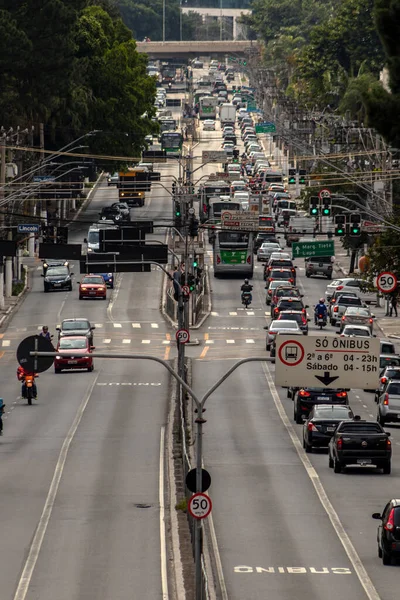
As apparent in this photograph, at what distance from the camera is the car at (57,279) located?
95938 mm

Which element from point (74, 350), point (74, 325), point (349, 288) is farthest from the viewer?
point (349, 288)

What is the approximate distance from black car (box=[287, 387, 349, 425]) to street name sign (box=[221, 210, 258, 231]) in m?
41.8

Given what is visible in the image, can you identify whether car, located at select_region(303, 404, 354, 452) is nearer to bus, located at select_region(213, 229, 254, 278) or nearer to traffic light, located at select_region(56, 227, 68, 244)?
traffic light, located at select_region(56, 227, 68, 244)

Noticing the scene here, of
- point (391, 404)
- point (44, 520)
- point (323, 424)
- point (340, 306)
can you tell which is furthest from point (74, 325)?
point (44, 520)

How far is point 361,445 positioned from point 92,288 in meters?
50.5

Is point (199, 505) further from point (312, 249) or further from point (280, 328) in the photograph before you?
point (312, 249)

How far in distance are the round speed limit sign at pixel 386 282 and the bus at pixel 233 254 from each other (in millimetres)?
28505

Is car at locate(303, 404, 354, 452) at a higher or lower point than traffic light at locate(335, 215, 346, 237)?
lower

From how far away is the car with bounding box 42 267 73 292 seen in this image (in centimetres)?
9594

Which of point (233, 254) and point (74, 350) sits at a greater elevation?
point (233, 254)

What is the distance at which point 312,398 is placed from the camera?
179 feet

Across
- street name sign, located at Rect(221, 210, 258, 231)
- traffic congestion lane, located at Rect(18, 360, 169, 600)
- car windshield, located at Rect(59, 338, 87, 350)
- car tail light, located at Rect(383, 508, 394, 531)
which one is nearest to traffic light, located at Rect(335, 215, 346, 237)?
traffic congestion lane, located at Rect(18, 360, 169, 600)

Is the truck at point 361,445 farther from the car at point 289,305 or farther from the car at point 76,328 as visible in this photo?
the car at point 289,305

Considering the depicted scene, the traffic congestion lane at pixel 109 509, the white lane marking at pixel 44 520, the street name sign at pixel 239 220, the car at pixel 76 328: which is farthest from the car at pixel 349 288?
the white lane marking at pixel 44 520
